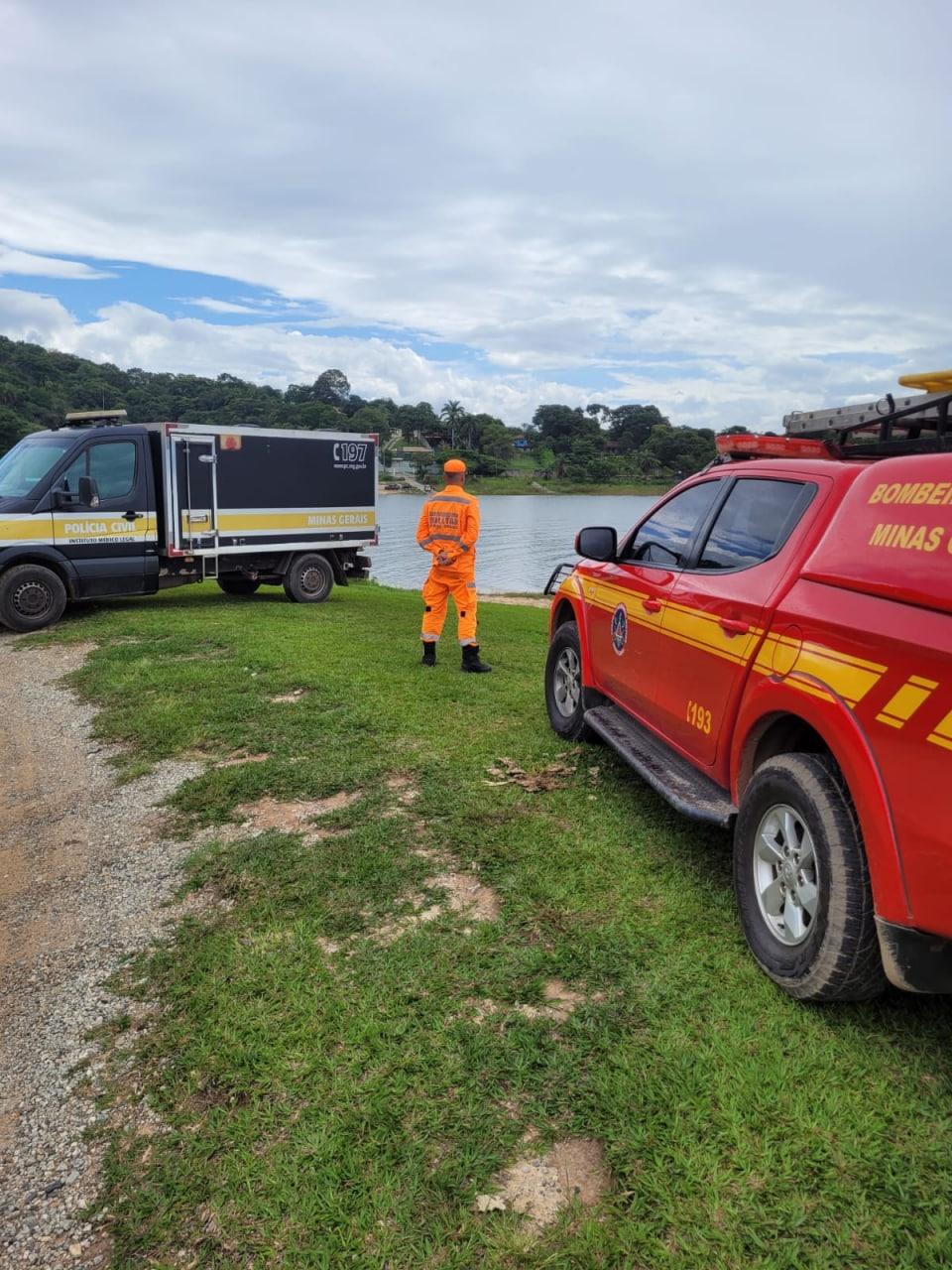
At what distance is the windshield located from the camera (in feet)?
34.1

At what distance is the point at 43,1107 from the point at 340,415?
318ft

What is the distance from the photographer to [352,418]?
104m

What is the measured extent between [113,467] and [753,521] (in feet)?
31.0

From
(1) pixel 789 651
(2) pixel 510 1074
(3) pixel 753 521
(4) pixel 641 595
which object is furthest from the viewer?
(4) pixel 641 595

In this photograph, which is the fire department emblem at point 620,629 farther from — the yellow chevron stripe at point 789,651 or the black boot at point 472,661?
the black boot at point 472,661

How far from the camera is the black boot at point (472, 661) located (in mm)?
8109

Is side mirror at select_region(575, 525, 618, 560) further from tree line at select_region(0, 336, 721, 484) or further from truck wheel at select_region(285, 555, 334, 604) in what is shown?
tree line at select_region(0, 336, 721, 484)

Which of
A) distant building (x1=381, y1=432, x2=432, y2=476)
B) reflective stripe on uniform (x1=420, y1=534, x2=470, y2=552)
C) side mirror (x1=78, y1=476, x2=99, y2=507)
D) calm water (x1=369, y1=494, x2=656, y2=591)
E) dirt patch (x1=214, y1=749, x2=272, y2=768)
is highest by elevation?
distant building (x1=381, y1=432, x2=432, y2=476)

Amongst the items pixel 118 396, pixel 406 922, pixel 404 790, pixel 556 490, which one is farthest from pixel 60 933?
pixel 556 490

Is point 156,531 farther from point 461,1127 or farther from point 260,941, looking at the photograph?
point 461,1127

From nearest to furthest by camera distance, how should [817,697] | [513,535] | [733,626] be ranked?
[817,697] < [733,626] < [513,535]

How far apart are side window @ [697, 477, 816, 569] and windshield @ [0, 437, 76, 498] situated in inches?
360

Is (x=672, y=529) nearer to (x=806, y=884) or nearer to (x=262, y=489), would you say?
(x=806, y=884)

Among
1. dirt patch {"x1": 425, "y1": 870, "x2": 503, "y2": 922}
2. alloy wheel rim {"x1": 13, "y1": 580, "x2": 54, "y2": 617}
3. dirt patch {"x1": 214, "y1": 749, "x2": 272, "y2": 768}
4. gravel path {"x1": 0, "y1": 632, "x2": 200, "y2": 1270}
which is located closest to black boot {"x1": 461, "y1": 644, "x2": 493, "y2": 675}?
dirt patch {"x1": 214, "y1": 749, "x2": 272, "y2": 768}
